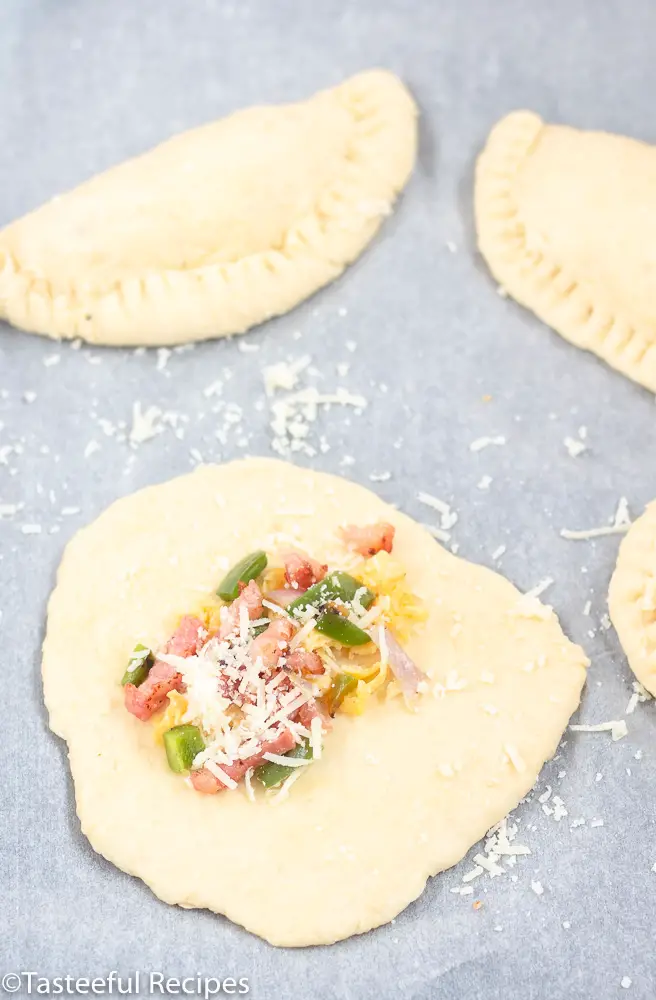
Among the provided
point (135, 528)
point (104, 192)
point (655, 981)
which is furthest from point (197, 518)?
point (655, 981)

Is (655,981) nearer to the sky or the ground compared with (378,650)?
nearer to the ground

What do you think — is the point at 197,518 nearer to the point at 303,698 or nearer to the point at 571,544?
the point at 303,698

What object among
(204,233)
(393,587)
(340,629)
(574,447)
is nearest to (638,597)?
(574,447)

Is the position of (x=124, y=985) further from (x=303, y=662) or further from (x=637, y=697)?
(x=637, y=697)

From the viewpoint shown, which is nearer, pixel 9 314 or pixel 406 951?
pixel 406 951

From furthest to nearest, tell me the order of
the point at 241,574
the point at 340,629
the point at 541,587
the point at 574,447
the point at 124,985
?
the point at 574,447 → the point at 541,587 → the point at 241,574 → the point at 340,629 → the point at 124,985

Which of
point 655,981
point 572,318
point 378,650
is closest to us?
point 655,981
